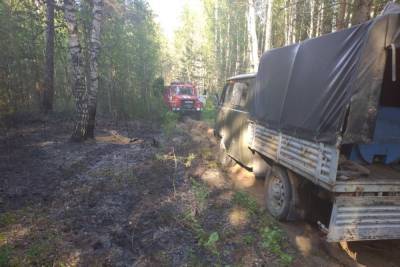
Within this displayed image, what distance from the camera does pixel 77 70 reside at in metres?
7.59

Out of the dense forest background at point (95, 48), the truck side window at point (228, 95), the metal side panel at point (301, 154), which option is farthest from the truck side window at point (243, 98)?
the dense forest background at point (95, 48)

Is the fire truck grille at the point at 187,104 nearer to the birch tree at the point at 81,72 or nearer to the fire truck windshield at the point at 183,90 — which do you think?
the fire truck windshield at the point at 183,90

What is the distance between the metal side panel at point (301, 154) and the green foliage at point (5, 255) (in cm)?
339

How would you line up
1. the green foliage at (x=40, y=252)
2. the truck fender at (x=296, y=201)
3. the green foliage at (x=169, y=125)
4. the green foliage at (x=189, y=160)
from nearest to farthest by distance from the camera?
the green foliage at (x=40, y=252), the truck fender at (x=296, y=201), the green foliage at (x=189, y=160), the green foliage at (x=169, y=125)

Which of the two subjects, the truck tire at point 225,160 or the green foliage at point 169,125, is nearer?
the truck tire at point 225,160

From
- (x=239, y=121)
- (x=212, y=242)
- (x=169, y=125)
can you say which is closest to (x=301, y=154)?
(x=212, y=242)

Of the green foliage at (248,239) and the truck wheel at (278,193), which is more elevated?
the truck wheel at (278,193)

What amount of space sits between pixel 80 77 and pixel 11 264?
19.0ft

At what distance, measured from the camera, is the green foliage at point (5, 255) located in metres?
2.74

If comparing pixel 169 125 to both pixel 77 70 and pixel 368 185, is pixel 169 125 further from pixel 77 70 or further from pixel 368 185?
pixel 368 185

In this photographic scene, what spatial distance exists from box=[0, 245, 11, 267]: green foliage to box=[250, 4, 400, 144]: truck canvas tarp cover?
3.58 m

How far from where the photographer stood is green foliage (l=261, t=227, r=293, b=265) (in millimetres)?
3253

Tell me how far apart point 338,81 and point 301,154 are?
1.02m

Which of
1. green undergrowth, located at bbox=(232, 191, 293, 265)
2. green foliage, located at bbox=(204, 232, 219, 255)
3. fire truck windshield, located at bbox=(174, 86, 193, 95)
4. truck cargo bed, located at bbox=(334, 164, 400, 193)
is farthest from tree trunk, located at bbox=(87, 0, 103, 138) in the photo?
fire truck windshield, located at bbox=(174, 86, 193, 95)
